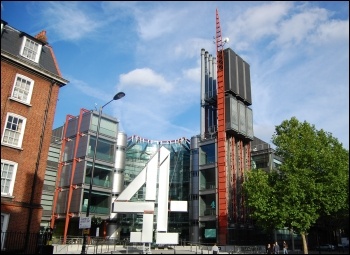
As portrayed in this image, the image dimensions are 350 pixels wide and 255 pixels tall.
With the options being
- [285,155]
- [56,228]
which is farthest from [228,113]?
[56,228]

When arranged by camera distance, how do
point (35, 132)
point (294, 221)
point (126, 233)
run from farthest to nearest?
point (126, 233), point (294, 221), point (35, 132)

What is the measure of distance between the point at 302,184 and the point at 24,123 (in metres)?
26.0

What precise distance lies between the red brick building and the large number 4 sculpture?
6.05 m

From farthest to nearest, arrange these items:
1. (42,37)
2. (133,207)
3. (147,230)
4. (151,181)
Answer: (42,37)
(151,181)
(133,207)
(147,230)

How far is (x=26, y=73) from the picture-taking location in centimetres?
2409

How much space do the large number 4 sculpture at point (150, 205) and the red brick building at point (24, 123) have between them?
19.9ft

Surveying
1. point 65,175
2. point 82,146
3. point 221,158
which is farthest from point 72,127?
point 221,158

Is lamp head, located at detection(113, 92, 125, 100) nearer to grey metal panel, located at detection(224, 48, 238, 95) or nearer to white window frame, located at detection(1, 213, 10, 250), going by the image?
white window frame, located at detection(1, 213, 10, 250)

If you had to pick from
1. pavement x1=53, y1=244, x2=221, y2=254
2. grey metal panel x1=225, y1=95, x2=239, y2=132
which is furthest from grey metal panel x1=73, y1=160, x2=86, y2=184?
grey metal panel x1=225, y1=95, x2=239, y2=132

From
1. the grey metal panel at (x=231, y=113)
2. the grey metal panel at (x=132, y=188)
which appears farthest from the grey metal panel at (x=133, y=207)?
the grey metal panel at (x=231, y=113)

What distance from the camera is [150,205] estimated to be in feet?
80.1

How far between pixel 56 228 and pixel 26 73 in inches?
1172

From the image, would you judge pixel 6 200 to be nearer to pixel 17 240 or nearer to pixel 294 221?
pixel 17 240

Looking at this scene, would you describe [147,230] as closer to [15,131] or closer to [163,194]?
[163,194]
